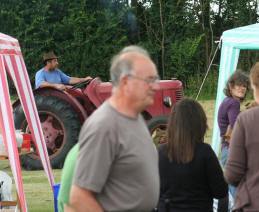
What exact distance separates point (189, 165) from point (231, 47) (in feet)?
15.5

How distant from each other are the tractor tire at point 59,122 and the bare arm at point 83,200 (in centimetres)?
749

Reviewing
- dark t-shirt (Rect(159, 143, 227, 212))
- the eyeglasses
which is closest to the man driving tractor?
dark t-shirt (Rect(159, 143, 227, 212))

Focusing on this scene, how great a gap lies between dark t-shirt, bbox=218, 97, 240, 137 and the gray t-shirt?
3.51m

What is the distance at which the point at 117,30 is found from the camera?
23688 mm

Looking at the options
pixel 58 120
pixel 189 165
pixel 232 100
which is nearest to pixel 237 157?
pixel 189 165

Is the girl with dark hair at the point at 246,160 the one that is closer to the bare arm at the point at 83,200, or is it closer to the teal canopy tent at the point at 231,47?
the bare arm at the point at 83,200

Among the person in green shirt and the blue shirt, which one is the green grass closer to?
the blue shirt

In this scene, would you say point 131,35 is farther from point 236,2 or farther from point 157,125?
point 157,125

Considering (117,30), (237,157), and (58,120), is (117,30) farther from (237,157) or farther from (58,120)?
(237,157)

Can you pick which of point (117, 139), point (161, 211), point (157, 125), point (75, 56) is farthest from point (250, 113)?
point (75, 56)

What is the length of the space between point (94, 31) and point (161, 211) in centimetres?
1964

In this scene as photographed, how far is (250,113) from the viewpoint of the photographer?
393 centimetres

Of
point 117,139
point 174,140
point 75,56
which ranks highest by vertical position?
point 117,139

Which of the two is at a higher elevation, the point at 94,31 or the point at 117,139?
the point at 117,139
